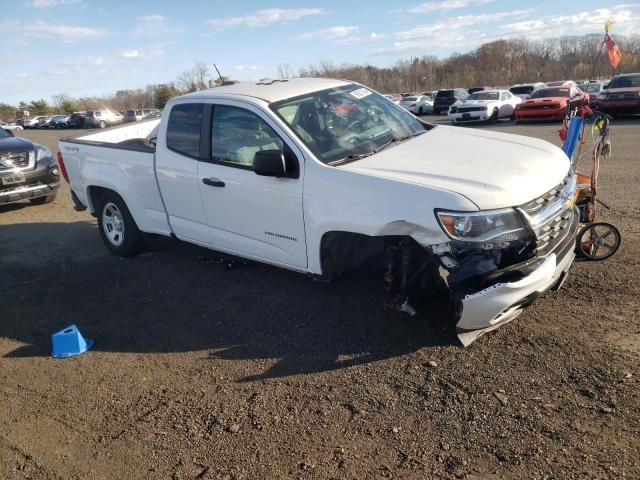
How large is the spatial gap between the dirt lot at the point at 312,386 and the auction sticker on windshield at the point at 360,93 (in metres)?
1.78

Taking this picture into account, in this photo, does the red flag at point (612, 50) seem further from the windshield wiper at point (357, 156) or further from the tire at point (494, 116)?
the tire at point (494, 116)

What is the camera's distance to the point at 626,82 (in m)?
19.8

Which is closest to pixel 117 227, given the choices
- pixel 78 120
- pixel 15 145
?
pixel 15 145

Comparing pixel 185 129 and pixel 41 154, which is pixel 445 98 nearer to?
pixel 41 154

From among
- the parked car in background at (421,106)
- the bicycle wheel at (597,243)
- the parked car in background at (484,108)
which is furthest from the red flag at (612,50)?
the parked car in background at (421,106)

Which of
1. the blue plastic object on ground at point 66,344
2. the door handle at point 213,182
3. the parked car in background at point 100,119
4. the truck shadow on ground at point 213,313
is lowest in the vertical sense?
the parked car in background at point 100,119

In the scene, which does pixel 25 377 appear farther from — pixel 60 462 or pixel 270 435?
pixel 270 435

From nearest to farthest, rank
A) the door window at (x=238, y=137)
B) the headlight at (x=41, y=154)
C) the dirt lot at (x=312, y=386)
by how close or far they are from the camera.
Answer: the dirt lot at (x=312, y=386) → the door window at (x=238, y=137) → the headlight at (x=41, y=154)

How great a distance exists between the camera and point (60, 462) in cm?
294

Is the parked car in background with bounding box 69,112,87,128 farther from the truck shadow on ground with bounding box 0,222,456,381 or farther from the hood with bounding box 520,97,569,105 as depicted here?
the truck shadow on ground with bounding box 0,222,456,381

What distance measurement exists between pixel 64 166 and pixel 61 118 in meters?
55.0

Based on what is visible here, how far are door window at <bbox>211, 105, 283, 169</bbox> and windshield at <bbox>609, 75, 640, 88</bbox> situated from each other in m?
20.1

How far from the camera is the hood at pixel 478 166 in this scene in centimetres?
335

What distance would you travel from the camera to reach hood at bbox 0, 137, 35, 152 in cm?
926
